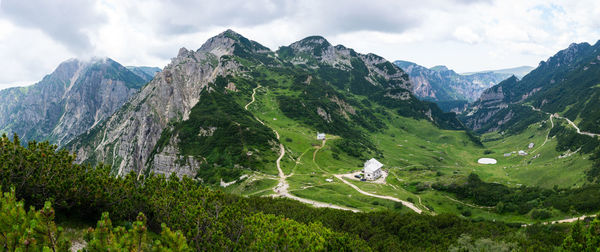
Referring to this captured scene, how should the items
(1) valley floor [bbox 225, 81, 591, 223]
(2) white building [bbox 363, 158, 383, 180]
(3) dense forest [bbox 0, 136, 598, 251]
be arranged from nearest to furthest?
1. (3) dense forest [bbox 0, 136, 598, 251]
2. (1) valley floor [bbox 225, 81, 591, 223]
3. (2) white building [bbox 363, 158, 383, 180]

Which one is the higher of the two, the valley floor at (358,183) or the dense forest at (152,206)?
the dense forest at (152,206)

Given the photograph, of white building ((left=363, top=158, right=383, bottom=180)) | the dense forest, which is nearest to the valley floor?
white building ((left=363, top=158, right=383, bottom=180))

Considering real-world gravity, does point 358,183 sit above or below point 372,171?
below

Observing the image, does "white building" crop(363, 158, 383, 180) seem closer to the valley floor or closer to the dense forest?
the valley floor

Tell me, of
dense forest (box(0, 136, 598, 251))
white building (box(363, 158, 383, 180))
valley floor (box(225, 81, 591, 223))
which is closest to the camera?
dense forest (box(0, 136, 598, 251))

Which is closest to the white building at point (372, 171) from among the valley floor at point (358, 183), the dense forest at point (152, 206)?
the valley floor at point (358, 183)

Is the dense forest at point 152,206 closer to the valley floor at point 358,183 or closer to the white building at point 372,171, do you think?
the valley floor at point 358,183

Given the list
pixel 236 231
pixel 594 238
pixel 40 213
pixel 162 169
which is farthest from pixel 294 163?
pixel 40 213

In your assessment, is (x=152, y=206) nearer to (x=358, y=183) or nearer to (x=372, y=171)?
(x=358, y=183)

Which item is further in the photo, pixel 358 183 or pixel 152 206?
pixel 358 183

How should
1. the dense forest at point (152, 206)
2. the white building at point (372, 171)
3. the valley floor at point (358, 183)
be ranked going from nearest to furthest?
1. the dense forest at point (152, 206)
2. the valley floor at point (358, 183)
3. the white building at point (372, 171)

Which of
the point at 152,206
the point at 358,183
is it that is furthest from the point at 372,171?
the point at 152,206

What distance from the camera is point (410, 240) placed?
201ft

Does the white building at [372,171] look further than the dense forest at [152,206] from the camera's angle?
Yes
